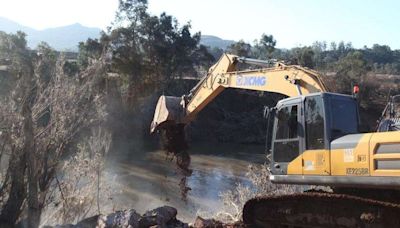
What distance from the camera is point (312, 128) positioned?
788 cm

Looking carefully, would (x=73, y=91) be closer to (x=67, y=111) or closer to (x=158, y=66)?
(x=67, y=111)

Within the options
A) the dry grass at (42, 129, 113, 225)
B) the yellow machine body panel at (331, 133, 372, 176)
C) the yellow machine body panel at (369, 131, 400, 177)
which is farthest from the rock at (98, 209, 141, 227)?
the yellow machine body panel at (369, 131, 400, 177)

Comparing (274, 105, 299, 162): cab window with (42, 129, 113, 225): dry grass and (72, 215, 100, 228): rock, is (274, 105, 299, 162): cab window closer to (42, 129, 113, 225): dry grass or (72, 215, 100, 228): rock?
(72, 215, 100, 228): rock

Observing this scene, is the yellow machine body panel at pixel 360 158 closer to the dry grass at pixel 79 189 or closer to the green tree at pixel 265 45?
the dry grass at pixel 79 189

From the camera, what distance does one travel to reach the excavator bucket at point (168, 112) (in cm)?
1208

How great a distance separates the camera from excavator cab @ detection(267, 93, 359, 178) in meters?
7.71

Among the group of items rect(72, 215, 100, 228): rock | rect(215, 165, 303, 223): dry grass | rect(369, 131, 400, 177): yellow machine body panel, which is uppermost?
rect(369, 131, 400, 177): yellow machine body panel

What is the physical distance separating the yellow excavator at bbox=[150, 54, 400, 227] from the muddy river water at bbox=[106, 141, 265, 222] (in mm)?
5373

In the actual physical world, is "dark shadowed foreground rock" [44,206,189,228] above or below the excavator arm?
below

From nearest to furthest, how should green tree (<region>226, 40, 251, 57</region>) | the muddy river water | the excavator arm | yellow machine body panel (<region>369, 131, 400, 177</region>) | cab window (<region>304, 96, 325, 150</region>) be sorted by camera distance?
yellow machine body panel (<region>369, 131, 400, 177</region>)
cab window (<region>304, 96, 325, 150</region>)
the excavator arm
the muddy river water
green tree (<region>226, 40, 251, 57</region>)

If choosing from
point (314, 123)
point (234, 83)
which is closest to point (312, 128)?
point (314, 123)

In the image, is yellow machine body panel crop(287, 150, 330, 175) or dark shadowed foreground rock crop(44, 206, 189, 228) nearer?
yellow machine body panel crop(287, 150, 330, 175)

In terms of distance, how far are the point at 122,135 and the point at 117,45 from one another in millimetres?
8006

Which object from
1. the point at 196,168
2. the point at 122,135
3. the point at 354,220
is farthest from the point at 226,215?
the point at 122,135
